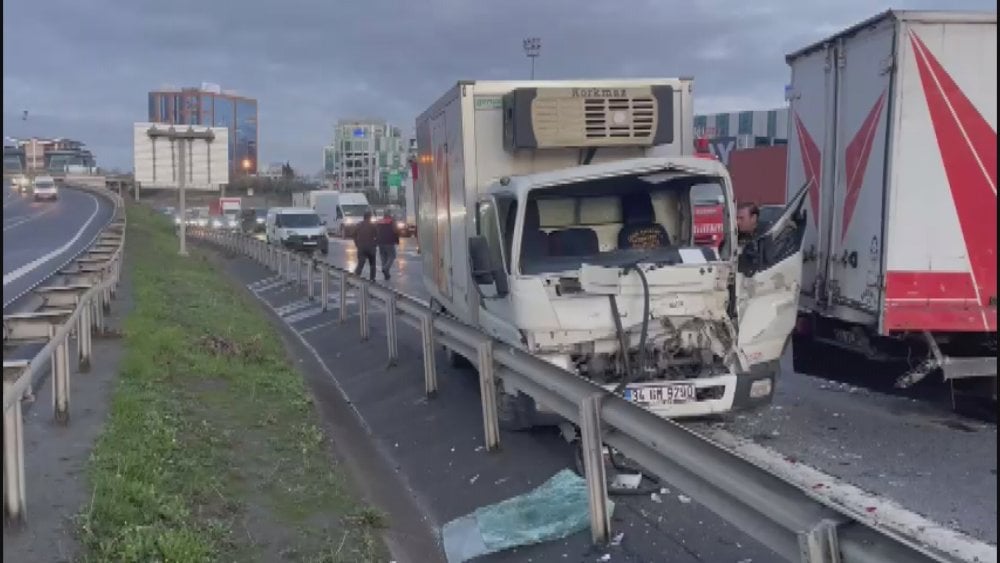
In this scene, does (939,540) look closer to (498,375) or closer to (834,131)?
(498,375)

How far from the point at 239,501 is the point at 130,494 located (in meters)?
0.76

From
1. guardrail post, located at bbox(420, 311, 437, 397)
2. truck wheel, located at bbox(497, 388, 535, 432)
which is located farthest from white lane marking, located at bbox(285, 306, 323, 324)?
truck wheel, located at bbox(497, 388, 535, 432)

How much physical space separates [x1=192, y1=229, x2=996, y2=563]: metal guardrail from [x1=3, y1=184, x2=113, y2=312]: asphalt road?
6262mm

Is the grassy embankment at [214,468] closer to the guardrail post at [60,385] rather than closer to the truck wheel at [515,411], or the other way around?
the guardrail post at [60,385]

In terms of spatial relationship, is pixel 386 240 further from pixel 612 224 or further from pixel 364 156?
pixel 364 156

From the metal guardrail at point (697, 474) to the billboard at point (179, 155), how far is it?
2885 cm

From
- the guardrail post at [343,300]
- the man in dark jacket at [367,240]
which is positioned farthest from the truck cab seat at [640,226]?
the man in dark jacket at [367,240]

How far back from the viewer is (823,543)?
372 cm

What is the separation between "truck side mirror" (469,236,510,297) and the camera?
8.89 metres

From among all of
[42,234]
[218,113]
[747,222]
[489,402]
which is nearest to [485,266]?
[489,402]

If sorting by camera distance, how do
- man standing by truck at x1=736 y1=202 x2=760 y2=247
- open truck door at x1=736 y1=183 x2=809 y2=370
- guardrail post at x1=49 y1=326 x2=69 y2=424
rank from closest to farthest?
guardrail post at x1=49 y1=326 x2=69 y2=424
open truck door at x1=736 y1=183 x2=809 y2=370
man standing by truck at x1=736 y1=202 x2=760 y2=247

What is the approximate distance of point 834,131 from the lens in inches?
390

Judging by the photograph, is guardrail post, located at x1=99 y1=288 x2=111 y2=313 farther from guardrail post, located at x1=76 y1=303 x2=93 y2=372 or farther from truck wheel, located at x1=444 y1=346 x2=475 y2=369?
truck wheel, located at x1=444 y1=346 x2=475 y2=369

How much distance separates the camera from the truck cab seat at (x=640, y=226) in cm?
940
